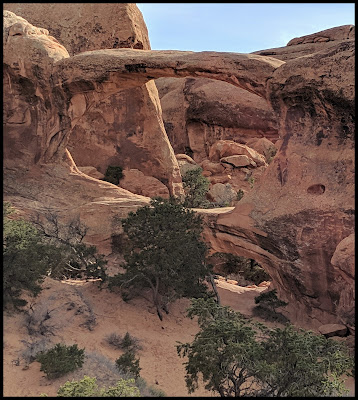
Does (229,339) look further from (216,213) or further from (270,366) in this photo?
(216,213)

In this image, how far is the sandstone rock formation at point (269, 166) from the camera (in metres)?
14.6

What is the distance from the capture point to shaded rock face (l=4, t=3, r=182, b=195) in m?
25.0

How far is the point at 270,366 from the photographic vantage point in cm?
966

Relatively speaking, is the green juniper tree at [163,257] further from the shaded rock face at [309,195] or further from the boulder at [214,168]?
the boulder at [214,168]

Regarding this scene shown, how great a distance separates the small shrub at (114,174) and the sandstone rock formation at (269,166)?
11.8ft

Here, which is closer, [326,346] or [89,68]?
[326,346]

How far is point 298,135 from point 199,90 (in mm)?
20152

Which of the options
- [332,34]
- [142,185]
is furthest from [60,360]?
[332,34]

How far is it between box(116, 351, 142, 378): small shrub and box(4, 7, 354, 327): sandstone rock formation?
5279 millimetres

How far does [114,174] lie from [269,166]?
32.9 ft

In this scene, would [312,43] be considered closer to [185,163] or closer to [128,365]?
[185,163]

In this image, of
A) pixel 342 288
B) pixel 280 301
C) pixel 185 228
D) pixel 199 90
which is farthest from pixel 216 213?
pixel 199 90

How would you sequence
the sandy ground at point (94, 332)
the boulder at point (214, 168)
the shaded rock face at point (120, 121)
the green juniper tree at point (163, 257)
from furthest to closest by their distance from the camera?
the boulder at point (214, 168) < the shaded rock face at point (120, 121) < the green juniper tree at point (163, 257) < the sandy ground at point (94, 332)

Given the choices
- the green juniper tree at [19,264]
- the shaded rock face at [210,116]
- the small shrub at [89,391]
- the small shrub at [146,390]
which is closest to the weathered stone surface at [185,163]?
the shaded rock face at [210,116]
